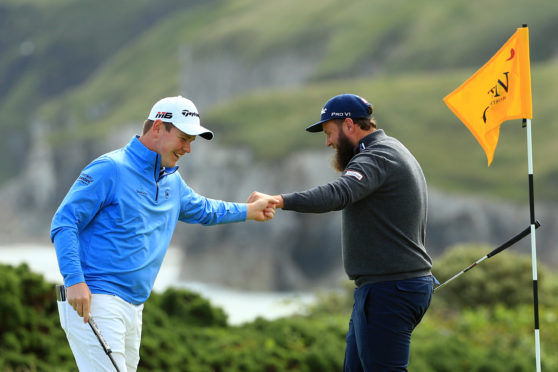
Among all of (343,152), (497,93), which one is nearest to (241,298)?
(497,93)

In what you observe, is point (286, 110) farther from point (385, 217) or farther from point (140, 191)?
point (140, 191)

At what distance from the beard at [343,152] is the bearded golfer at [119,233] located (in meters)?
0.90

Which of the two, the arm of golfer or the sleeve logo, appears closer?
the arm of golfer

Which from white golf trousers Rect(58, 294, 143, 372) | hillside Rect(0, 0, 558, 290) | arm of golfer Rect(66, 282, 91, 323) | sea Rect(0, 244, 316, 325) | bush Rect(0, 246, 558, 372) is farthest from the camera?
hillside Rect(0, 0, 558, 290)

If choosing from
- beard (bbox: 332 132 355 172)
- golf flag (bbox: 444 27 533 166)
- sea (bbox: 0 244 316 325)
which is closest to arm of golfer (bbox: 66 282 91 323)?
beard (bbox: 332 132 355 172)

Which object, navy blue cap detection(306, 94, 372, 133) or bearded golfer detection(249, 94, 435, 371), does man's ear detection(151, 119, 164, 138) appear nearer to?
bearded golfer detection(249, 94, 435, 371)

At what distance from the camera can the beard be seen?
5.52m

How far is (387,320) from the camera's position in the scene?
17.0 feet

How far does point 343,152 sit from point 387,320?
1125mm

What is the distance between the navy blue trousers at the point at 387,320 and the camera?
518cm

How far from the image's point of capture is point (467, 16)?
75.4 m

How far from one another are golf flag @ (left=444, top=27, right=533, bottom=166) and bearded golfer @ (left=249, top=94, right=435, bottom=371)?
956 millimetres

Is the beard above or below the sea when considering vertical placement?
below

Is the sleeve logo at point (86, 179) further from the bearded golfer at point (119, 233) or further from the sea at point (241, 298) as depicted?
the sea at point (241, 298)
